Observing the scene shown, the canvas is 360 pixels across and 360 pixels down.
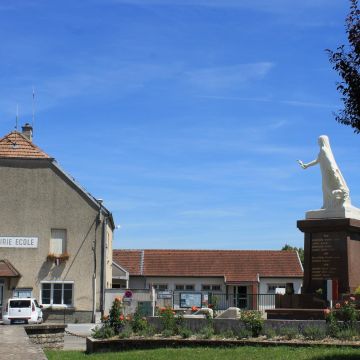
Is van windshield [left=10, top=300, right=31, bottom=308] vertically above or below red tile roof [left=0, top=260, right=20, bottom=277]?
below

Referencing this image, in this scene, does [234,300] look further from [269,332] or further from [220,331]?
[269,332]

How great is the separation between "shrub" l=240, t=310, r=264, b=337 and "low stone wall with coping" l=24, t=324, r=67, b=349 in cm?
657

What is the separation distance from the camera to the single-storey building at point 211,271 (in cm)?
5819

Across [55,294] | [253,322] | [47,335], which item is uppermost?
[55,294]

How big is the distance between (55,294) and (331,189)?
2262cm

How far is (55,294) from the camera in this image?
40375 mm

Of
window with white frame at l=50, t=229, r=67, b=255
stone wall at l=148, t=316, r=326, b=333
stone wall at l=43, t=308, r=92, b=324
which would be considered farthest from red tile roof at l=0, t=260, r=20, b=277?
stone wall at l=148, t=316, r=326, b=333

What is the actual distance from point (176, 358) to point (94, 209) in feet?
92.5

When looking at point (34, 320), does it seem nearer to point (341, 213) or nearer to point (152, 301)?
point (152, 301)

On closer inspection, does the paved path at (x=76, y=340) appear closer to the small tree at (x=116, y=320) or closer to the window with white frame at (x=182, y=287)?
the small tree at (x=116, y=320)

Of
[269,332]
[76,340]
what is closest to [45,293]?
[76,340]

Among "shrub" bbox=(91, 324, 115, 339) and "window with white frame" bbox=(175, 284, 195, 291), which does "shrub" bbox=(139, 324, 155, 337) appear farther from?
"window with white frame" bbox=(175, 284, 195, 291)

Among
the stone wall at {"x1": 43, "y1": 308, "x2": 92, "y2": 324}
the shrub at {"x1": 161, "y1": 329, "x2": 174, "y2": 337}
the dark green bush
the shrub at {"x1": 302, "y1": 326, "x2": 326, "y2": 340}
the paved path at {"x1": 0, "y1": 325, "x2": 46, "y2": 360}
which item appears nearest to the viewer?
the paved path at {"x1": 0, "y1": 325, "x2": 46, "y2": 360}

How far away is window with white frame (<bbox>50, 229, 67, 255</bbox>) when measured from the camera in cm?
4094
